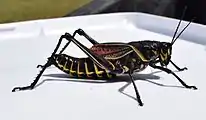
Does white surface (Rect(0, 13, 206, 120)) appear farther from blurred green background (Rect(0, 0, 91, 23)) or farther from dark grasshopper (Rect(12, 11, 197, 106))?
blurred green background (Rect(0, 0, 91, 23))

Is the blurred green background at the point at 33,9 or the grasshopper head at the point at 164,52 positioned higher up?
the blurred green background at the point at 33,9

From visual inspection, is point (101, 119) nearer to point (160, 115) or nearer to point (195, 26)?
point (160, 115)

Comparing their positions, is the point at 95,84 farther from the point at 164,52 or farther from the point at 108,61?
the point at 164,52

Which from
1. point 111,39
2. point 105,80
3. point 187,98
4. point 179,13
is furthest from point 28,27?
point 179,13

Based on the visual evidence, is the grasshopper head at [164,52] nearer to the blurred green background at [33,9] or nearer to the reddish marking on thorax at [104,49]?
the reddish marking on thorax at [104,49]

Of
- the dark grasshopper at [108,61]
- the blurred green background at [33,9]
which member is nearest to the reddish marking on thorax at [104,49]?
the dark grasshopper at [108,61]

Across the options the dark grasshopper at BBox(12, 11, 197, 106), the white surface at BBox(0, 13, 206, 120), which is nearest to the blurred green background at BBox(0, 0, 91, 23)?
the white surface at BBox(0, 13, 206, 120)
